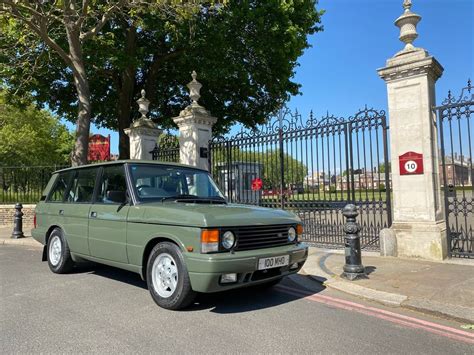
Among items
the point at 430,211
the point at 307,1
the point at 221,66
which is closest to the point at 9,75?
the point at 221,66

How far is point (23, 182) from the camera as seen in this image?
1612cm

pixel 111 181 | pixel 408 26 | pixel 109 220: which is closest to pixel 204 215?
pixel 109 220

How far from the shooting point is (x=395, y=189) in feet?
24.9

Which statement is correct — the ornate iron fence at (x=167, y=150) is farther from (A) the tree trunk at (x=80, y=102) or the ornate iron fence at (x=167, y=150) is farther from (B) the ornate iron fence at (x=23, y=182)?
(B) the ornate iron fence at (x=23, y=182)

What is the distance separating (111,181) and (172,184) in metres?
0.91

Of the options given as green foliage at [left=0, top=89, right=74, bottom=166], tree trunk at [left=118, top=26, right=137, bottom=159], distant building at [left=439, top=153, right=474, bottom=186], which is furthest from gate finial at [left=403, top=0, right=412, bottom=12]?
green foliage at [left=0, top=89, right=74, bottom=166]

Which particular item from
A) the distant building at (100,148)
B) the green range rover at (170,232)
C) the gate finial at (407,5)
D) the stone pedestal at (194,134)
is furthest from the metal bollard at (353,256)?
the distant building at (100,148)

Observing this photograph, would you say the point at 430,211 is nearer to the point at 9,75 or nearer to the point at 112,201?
the point at 112,201

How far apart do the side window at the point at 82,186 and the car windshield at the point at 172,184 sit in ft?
3.45

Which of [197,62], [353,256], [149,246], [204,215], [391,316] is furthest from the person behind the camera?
[197,62]

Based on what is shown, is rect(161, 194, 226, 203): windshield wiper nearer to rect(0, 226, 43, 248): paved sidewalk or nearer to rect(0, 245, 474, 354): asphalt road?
rect(0, 245, 474, 354): asphalt road

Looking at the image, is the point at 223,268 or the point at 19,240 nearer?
the point at 223,268

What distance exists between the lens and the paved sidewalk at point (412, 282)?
4594 mm

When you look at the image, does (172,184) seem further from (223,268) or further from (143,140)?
(143,140)
